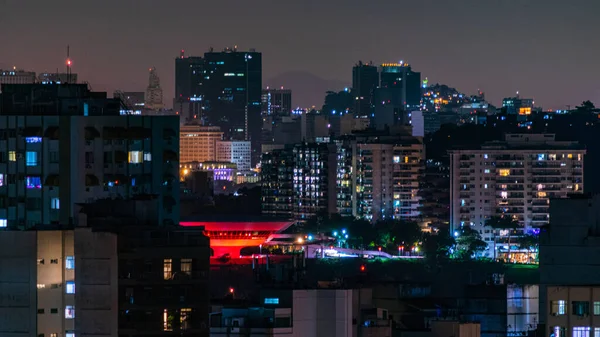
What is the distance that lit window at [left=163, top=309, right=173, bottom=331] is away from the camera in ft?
132

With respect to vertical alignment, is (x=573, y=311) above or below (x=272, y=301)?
above

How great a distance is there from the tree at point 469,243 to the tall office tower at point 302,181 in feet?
64.6

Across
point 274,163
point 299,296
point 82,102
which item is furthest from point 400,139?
point 299,296

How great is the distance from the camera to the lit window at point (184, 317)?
40.5 m

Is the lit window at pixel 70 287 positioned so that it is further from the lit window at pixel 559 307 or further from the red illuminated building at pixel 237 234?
the red illuminated building at pixel 237 234

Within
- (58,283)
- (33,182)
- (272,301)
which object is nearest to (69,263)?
(58,283)

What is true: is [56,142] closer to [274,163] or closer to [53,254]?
[53,254]

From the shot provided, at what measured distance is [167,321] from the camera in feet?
132

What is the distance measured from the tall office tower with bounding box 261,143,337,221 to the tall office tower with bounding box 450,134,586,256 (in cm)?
1515

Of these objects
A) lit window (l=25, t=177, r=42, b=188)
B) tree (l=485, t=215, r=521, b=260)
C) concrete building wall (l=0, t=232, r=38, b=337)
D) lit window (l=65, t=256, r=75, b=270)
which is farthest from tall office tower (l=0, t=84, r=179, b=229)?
tree (l=485, t=215, r=521, b=260)

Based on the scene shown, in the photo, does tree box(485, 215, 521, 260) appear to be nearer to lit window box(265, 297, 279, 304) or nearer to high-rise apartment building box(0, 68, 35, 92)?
high-rise apartment building box(0, 68, 35, 92)

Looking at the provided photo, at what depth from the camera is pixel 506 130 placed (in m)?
190

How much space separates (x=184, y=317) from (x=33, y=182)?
51.5ft

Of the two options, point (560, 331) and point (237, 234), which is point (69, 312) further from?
point (237, 234)
